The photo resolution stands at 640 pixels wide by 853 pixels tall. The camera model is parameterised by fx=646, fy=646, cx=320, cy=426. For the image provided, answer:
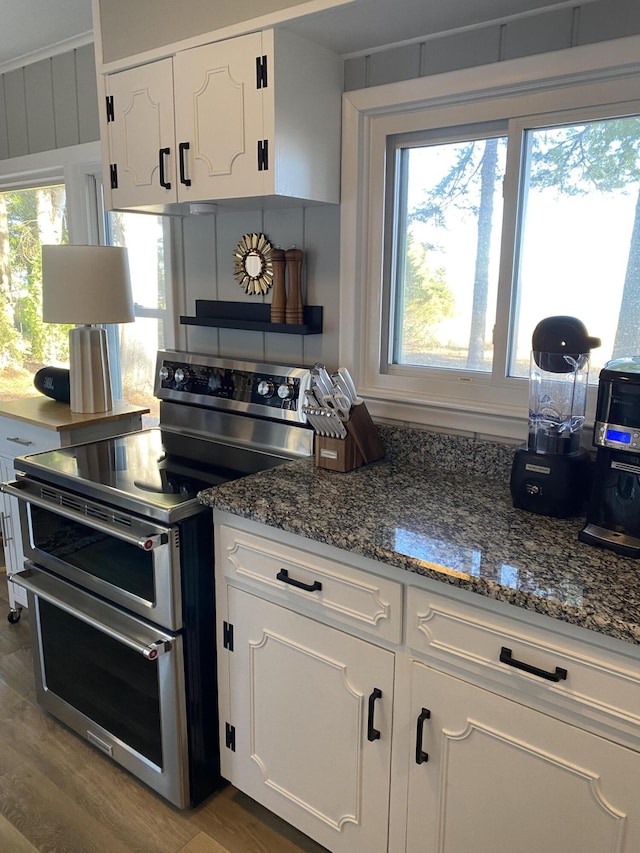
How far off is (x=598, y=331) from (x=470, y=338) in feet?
1.15

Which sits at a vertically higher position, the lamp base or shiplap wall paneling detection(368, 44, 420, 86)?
shiplap wall paneling detection(368, 44, 420, 86)

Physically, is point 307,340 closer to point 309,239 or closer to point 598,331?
point 309,239

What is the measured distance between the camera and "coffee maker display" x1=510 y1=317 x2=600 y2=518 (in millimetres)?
1436

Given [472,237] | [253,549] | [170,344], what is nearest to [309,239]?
[472,237]

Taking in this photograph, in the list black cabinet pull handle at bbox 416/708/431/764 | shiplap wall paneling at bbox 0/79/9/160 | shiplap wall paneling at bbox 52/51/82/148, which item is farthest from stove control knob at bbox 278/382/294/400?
shiplap wall paneling at bbox 0/79/9/160

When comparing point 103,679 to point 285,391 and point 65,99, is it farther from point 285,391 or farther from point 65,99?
point 65,99

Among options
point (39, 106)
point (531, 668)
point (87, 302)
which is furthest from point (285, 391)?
point (39, 106)

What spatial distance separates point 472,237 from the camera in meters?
1.80

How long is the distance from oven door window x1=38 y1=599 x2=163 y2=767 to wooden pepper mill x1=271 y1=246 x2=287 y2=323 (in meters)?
1.09

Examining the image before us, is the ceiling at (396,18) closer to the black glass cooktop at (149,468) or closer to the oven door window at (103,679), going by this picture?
the black glass cooktop at (149,468)

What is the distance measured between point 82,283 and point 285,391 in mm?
911

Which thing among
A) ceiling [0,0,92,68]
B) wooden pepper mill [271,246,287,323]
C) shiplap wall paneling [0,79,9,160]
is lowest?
wooden pepper mill [271,246,287,323]

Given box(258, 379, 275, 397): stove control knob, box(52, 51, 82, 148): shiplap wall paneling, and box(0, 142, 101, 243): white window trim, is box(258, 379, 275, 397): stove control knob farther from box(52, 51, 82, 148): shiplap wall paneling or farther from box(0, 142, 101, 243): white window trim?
box(52, 51, 82, 148): shiplap wall paneling

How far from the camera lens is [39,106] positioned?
295cm
